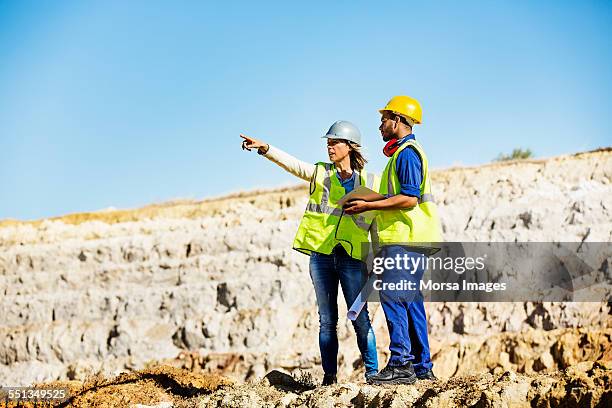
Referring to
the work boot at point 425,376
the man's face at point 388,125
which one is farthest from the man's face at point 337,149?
the work boot at point 425,376

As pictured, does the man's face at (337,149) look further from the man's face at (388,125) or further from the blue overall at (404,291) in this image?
the blue overall at (404,291)

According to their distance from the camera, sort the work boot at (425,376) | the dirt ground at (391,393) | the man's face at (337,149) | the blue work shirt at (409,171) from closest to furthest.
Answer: the dirt ground at (391,393) → the blue work shirt at (409,171) → the work boot at (425,376) → the man's face at (337,149)

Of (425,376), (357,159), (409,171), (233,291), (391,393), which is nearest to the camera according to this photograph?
(391,393)

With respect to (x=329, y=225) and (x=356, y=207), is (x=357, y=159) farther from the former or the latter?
(x=356, y=207)

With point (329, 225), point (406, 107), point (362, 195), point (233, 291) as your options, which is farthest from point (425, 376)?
point (233, 291)

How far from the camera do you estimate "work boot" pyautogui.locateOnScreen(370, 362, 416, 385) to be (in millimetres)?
5777

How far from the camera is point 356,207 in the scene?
5.79 m

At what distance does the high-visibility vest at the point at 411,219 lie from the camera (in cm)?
575

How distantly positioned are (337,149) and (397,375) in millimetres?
1888

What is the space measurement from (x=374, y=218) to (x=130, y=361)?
29.2ft

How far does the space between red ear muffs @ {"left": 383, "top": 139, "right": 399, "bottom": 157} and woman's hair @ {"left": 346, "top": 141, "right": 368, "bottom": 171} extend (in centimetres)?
48

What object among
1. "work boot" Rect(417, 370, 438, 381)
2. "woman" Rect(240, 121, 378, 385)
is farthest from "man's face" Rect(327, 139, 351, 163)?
"work boot" Rect(417, 370, 438, 381)

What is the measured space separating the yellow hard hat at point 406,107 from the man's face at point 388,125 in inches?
1.9

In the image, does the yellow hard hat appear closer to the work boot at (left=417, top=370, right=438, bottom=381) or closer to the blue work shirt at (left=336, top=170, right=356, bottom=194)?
the blue work shirt at (left=336, top=170, right=356, bottom=194)
